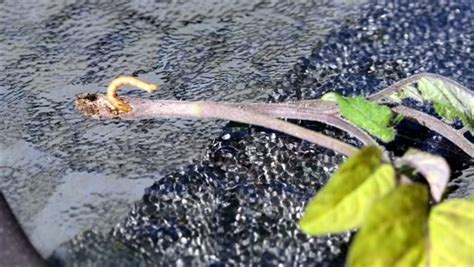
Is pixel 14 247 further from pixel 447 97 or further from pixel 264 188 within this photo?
pixel 447 97

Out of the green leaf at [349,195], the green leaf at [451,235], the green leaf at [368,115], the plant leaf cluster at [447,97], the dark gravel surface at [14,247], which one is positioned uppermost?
Result: the green leaf at [349,195]

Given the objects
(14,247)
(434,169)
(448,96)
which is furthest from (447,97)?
(14,247)

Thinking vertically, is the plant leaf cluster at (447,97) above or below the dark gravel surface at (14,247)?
above

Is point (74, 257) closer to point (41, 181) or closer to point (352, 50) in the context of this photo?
point (41, 181)

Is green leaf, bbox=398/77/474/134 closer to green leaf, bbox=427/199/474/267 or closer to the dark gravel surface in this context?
green leaf, bbox=427/199/474/267

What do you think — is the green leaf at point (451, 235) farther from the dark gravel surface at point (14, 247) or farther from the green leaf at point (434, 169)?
the dark gravel surface at point (14, 247)

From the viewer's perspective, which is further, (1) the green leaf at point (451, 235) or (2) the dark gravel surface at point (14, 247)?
(2) the dark gravel surface at point (14, 247)

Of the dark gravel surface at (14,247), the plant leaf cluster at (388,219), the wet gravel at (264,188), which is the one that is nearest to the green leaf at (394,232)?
the plant leaf cluster at (388,219)
